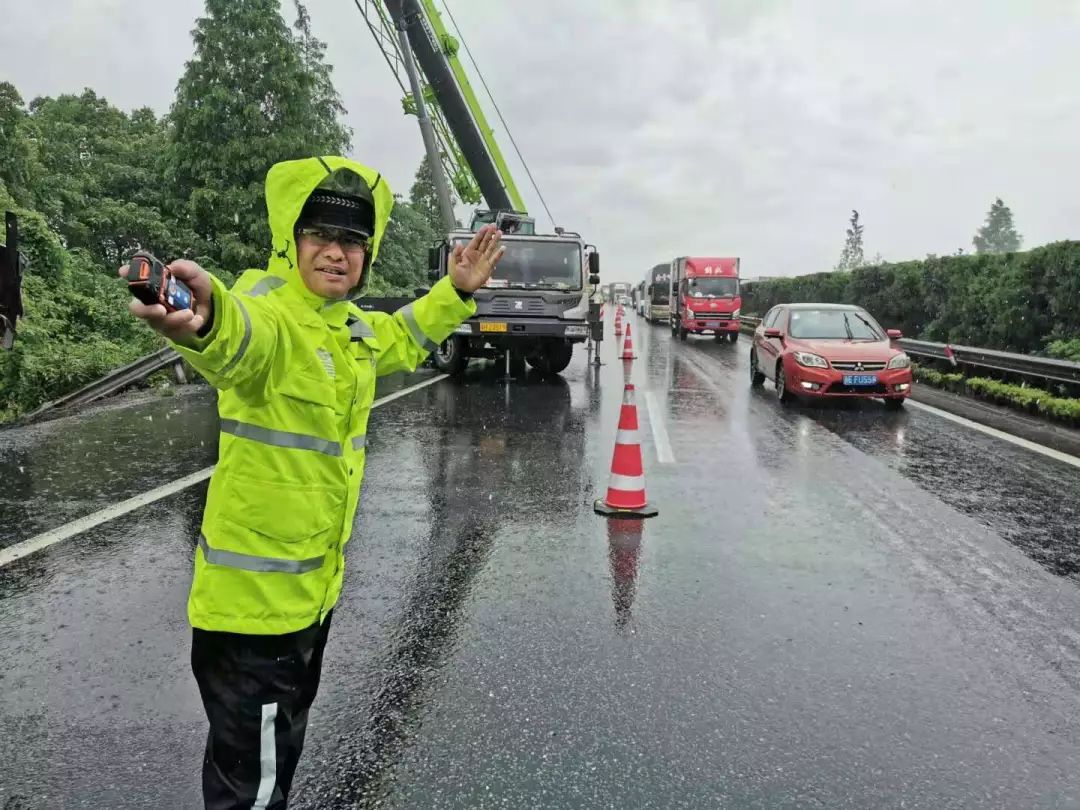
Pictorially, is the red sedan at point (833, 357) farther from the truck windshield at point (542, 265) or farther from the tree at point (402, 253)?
the tree at point (402, 253)

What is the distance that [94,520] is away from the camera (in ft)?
18.7

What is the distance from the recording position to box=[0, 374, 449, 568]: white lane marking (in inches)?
198

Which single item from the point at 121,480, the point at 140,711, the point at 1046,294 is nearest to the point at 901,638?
the point at 140,711

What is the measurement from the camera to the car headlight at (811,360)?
11.7 metres

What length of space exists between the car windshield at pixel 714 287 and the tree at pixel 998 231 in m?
134

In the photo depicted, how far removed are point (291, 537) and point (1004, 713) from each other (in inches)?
113

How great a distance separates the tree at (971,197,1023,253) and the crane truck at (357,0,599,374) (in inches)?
5678

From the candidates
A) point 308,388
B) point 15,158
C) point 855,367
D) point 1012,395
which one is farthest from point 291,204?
point 15,158

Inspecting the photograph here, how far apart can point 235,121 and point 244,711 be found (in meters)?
30.9

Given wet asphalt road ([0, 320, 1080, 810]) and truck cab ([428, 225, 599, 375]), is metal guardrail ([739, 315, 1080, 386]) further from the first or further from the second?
truck cab ([428, 225, 599, 375])

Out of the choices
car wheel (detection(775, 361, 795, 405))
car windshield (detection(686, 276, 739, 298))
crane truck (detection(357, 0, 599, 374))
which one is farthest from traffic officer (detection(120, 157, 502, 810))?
car windshield (detection(686, 276, 739, 298))

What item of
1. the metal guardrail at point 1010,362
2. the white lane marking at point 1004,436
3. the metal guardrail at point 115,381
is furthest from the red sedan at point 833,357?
the metal guardrail at point 115,381

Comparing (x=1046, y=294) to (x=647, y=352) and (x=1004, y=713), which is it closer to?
(x=647, y=352)

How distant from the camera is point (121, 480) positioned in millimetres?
6891
